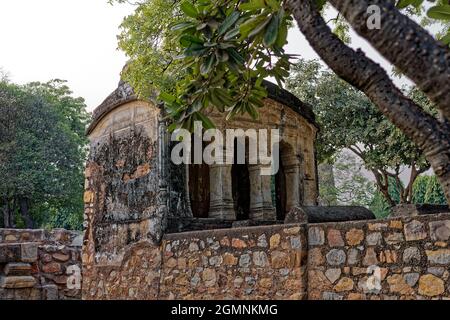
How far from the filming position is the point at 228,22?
303cm

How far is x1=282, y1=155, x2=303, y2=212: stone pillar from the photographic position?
8.04m

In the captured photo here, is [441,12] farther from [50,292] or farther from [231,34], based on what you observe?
[50,292]

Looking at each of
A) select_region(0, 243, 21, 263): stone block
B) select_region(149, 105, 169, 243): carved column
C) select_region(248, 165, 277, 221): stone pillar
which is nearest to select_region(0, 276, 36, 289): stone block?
select_region(0, 243, 21, 263): stone block

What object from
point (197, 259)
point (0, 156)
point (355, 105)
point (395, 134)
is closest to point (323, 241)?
point (197, 259)

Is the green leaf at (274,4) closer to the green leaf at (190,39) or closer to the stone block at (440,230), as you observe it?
the green leaf at (190,39)

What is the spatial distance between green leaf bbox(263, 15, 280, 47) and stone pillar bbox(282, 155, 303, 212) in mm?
5520

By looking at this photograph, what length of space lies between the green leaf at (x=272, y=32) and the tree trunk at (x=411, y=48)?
70 cm

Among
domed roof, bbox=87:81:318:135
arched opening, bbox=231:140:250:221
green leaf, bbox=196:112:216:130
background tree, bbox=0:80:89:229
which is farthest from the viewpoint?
background tree, bbox=0:80:89:229

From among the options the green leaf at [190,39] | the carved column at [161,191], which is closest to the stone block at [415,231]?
the green leaf at [190,39]

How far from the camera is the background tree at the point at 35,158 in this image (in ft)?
70.1

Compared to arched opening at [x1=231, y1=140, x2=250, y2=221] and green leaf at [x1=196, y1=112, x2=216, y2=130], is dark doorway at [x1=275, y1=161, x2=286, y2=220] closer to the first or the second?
arched opening at [x1=231, y1=140, x2=250, y2=221]

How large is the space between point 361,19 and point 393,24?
123 millimetres

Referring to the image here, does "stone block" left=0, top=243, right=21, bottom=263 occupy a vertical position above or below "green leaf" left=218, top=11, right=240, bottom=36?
below
